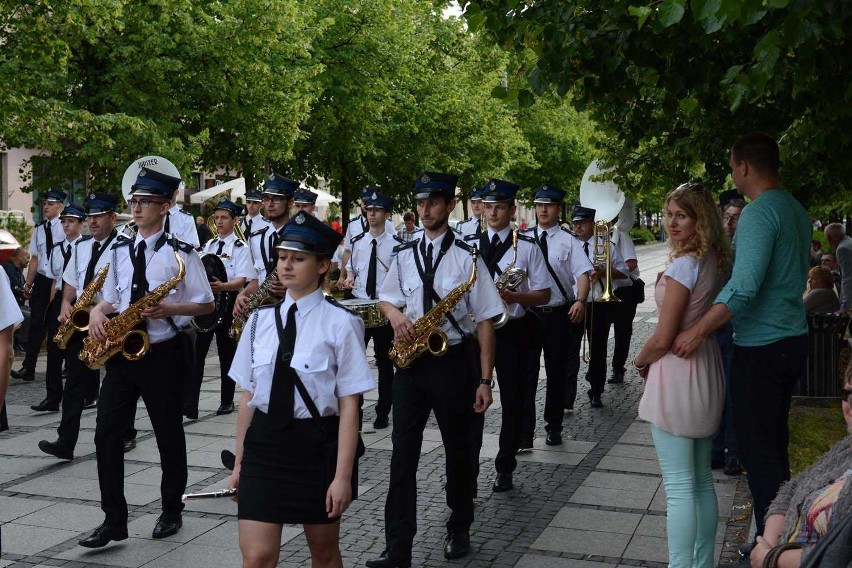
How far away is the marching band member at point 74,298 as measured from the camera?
8719 mm

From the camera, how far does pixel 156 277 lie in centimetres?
682

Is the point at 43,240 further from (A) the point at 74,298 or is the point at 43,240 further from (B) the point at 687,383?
(B) the point at 687,383

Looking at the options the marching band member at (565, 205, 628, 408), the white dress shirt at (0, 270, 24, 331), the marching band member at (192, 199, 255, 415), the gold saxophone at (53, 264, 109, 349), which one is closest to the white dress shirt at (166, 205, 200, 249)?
the marching band member at (192, 199, 255, 415)

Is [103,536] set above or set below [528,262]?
below

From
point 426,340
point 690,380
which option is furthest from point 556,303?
point 690,380

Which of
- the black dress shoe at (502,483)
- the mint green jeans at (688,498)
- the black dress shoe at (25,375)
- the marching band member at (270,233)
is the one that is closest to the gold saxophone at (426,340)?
the mint green jeans at (688,498)

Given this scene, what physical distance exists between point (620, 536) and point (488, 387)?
1410 mm

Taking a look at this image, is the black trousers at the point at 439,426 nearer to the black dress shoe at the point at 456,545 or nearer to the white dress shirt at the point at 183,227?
the black dress shoe at the point at 456,545

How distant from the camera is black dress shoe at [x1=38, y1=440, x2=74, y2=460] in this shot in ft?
28.5

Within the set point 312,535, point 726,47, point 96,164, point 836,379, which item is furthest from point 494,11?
point 96,164

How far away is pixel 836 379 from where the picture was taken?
1189 cm

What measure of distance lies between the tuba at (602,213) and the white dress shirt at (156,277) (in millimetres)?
5567

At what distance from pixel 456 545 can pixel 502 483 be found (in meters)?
1.62

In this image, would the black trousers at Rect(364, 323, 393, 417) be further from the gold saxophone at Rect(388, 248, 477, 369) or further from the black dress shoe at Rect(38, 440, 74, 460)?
the gold saxophone at Rect(388, 248, 477, 369)
